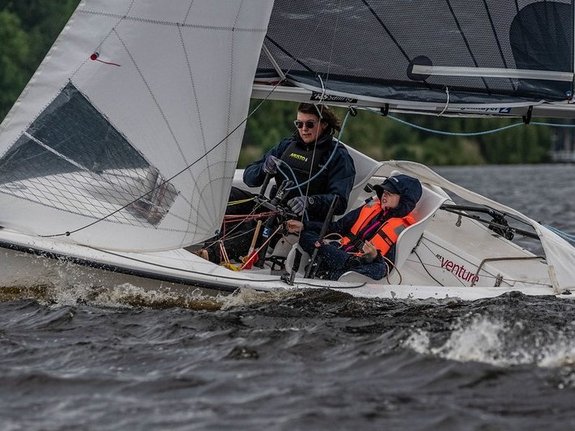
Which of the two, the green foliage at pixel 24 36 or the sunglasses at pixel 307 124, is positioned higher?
the green foliage at pixel 24 36

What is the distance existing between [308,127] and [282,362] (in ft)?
7.97

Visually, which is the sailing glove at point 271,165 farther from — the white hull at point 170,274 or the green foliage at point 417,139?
the green foliage at point 417,139

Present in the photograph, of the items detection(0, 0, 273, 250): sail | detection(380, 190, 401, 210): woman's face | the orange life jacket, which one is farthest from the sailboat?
detection(380, 190, 401, 210): woman's face

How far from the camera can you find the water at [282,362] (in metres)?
4.83

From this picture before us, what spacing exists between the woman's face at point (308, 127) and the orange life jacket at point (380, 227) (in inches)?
22.1

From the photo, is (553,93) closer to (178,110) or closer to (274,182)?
(274,182)

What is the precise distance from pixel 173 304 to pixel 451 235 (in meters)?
2.49

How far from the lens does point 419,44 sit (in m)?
7.70

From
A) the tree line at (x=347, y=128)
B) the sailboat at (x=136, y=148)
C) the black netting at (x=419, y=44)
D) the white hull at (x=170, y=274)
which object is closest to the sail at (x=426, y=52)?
the black netting at (x=419, y=44)

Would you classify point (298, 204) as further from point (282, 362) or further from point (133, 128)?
point (282, 362)

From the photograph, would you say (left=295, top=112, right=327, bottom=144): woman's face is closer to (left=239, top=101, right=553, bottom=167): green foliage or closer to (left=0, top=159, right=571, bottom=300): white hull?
(left=0, top=159, right=571, bottom=300): white hull

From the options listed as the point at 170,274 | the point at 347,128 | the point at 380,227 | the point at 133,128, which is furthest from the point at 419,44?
the point at 347,128

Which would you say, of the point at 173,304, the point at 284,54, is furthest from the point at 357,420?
the point at 284,54

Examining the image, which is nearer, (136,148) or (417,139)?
(136,148)
